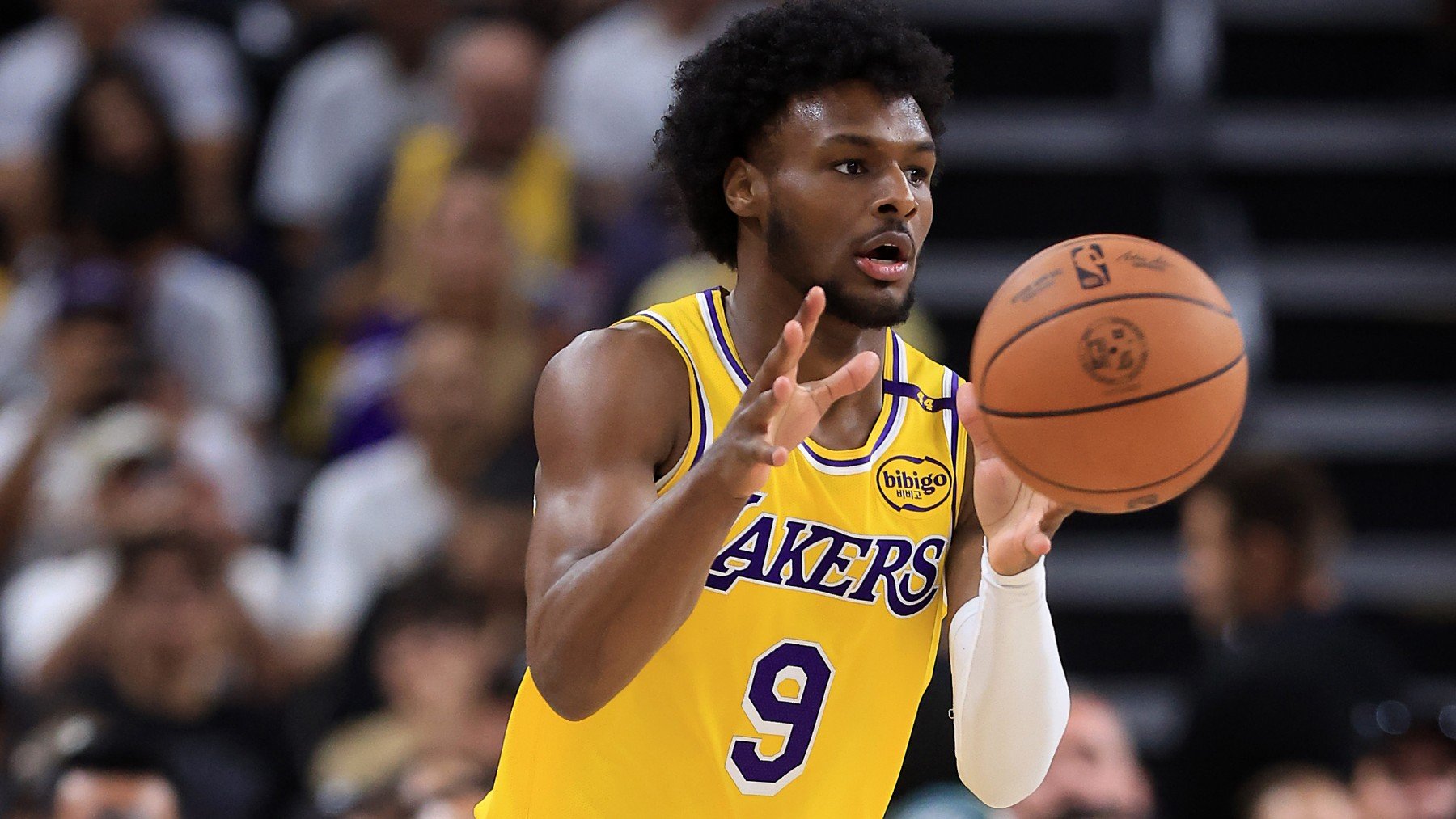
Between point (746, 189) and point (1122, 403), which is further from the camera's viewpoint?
point (746, 189)

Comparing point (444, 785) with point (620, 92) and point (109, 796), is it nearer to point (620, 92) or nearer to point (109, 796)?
point (109, 796)

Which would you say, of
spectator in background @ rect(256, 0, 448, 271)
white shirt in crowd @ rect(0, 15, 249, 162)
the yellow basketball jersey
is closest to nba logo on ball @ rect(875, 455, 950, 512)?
the yellow basketball jersey

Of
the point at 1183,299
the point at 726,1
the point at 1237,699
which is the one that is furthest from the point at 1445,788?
the point at 726,1

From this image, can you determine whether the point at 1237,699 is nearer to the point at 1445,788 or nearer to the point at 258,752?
the point at 1445,788

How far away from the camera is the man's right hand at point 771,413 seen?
9.18 ft

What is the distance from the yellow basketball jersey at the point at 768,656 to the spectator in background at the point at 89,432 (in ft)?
12.4

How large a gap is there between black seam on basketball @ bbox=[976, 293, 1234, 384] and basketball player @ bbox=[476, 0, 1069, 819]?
100 mm

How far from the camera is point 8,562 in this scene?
7008 millimetres

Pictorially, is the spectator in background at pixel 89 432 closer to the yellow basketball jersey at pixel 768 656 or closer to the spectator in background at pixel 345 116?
the spectator in background at pixel 345 116

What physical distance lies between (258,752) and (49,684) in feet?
2.48

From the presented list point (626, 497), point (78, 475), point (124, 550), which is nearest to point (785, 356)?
point (626, 497)

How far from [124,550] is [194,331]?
1.53 meters

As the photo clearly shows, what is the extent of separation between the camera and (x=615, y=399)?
320 centimetres

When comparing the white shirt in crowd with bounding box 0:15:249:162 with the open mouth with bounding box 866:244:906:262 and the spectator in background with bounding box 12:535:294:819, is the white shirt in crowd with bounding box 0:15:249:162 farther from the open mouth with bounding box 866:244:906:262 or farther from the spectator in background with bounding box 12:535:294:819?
the open mouth with bounding box 866:244:906:262
